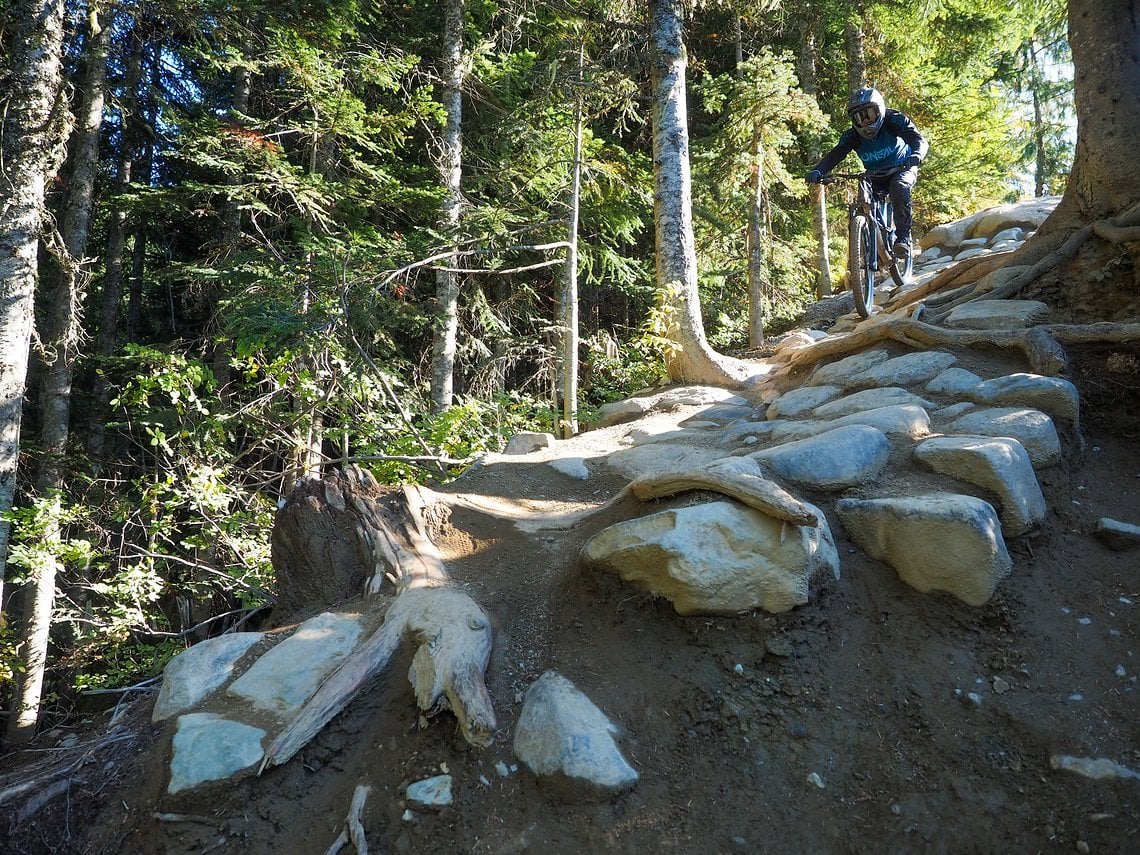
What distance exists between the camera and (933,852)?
2.06 meters

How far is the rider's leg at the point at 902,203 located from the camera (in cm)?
680

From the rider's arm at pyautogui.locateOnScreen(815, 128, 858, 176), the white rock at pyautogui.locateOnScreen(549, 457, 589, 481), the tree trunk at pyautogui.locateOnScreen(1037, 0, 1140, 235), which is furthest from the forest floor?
the rider's arm at pyautogui.locateOnScreen(815, 128, 858, 176)

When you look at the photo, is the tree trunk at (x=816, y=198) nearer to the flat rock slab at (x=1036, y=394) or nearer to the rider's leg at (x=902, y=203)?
the rider's leg at (x=902, y=203)

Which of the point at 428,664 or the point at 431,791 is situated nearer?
the point at 431,791

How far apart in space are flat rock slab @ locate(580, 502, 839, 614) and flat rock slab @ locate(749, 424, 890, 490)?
377 mm

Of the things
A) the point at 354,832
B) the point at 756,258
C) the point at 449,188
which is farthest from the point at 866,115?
the point at 354,832

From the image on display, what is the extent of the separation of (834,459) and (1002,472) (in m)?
0.74

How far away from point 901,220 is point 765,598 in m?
6.12

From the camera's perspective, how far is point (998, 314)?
4992 mm

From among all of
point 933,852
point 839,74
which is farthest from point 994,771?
point 839,74

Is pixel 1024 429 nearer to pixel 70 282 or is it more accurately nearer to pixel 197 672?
pixel 197 672

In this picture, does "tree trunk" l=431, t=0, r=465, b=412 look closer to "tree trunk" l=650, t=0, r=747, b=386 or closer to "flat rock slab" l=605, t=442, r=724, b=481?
"tree trunk" l=650, t=0, r=747, b=386

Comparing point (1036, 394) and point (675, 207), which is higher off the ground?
point (675, 207)

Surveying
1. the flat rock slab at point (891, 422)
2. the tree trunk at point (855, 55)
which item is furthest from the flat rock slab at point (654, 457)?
the tree trunk at point (855, 55)
